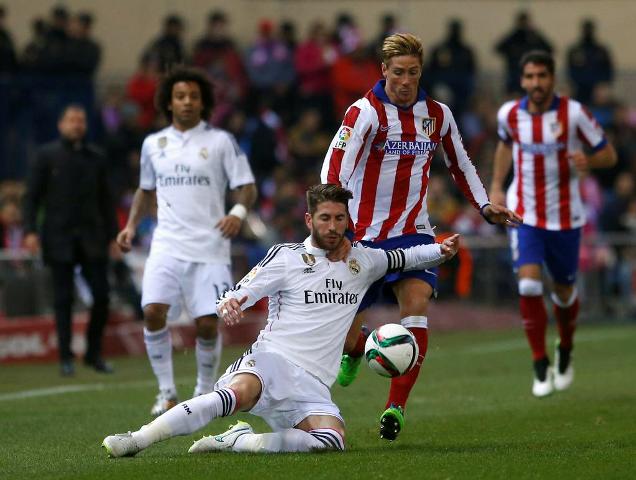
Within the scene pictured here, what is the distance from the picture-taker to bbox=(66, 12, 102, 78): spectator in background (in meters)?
21.1

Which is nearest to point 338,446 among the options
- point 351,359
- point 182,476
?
point 182,476

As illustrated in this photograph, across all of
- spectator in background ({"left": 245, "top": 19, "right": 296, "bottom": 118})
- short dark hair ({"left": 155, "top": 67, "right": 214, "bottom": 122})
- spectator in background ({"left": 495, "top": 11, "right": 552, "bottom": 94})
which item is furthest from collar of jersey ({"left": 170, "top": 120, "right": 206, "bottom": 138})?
spectator in background ({"left": 495, "top": 11, "right": 552, "bottom": 94})

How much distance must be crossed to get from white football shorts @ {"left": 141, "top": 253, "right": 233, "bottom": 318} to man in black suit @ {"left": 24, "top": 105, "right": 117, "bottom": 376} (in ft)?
13.4

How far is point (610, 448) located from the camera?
848cm

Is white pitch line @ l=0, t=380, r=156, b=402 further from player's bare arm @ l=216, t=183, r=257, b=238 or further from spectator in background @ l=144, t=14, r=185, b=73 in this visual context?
spectator in background @ l=144, t=14, r=185, b=73

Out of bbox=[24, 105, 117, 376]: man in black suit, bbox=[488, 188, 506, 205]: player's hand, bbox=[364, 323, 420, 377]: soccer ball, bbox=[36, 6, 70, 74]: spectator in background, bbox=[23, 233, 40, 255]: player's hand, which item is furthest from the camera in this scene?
bbox=[36, 6, 70, 74]: spectator in background

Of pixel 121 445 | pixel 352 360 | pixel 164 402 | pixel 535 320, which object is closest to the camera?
pixel 121 445

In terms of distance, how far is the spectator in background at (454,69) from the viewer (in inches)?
977

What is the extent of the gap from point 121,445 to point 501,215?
281cm

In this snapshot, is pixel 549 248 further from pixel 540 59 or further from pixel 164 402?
pixel 164 402

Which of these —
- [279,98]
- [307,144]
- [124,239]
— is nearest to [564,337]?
[124,239]

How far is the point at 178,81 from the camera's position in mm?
11062

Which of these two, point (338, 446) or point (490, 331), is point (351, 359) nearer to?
point (338, 446)

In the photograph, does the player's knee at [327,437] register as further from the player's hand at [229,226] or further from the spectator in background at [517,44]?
the spectator in background at [517,44]
